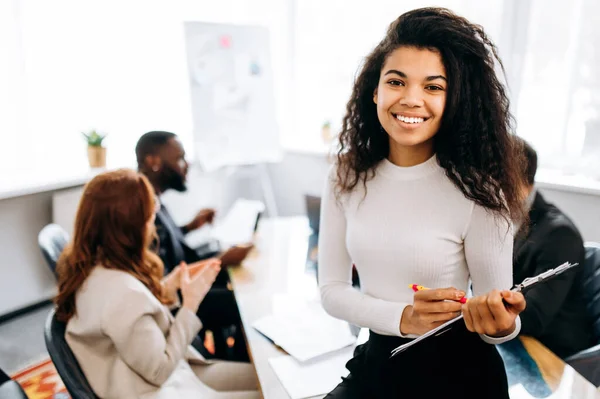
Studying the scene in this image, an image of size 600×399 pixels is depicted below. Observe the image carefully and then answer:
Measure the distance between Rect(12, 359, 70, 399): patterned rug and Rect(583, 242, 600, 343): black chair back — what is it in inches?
76.8

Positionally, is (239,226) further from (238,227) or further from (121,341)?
(121,341)

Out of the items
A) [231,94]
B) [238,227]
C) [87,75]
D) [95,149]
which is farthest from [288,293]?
[87,75]

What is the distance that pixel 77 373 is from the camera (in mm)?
988

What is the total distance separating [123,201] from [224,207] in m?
2.27

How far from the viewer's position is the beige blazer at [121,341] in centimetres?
107

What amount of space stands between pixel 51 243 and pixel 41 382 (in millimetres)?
837

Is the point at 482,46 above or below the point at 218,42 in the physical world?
below

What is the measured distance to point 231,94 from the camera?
2.87 meters

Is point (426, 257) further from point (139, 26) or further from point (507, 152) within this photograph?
point (139, 26)

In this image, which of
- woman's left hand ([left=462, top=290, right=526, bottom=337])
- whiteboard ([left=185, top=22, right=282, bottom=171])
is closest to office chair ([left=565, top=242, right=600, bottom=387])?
woman's left hand ([left=462, top=290, right=526, bottom=337])

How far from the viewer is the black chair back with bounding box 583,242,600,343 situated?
47.3 inches

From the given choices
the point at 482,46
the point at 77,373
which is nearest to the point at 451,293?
the point at 482,46

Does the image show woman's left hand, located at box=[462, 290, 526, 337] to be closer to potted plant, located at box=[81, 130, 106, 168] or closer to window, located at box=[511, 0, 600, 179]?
window, located at box=[511, 0, 600, 179]

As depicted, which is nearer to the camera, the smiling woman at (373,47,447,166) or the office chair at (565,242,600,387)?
the smiling woman at (373,47,447,166)
